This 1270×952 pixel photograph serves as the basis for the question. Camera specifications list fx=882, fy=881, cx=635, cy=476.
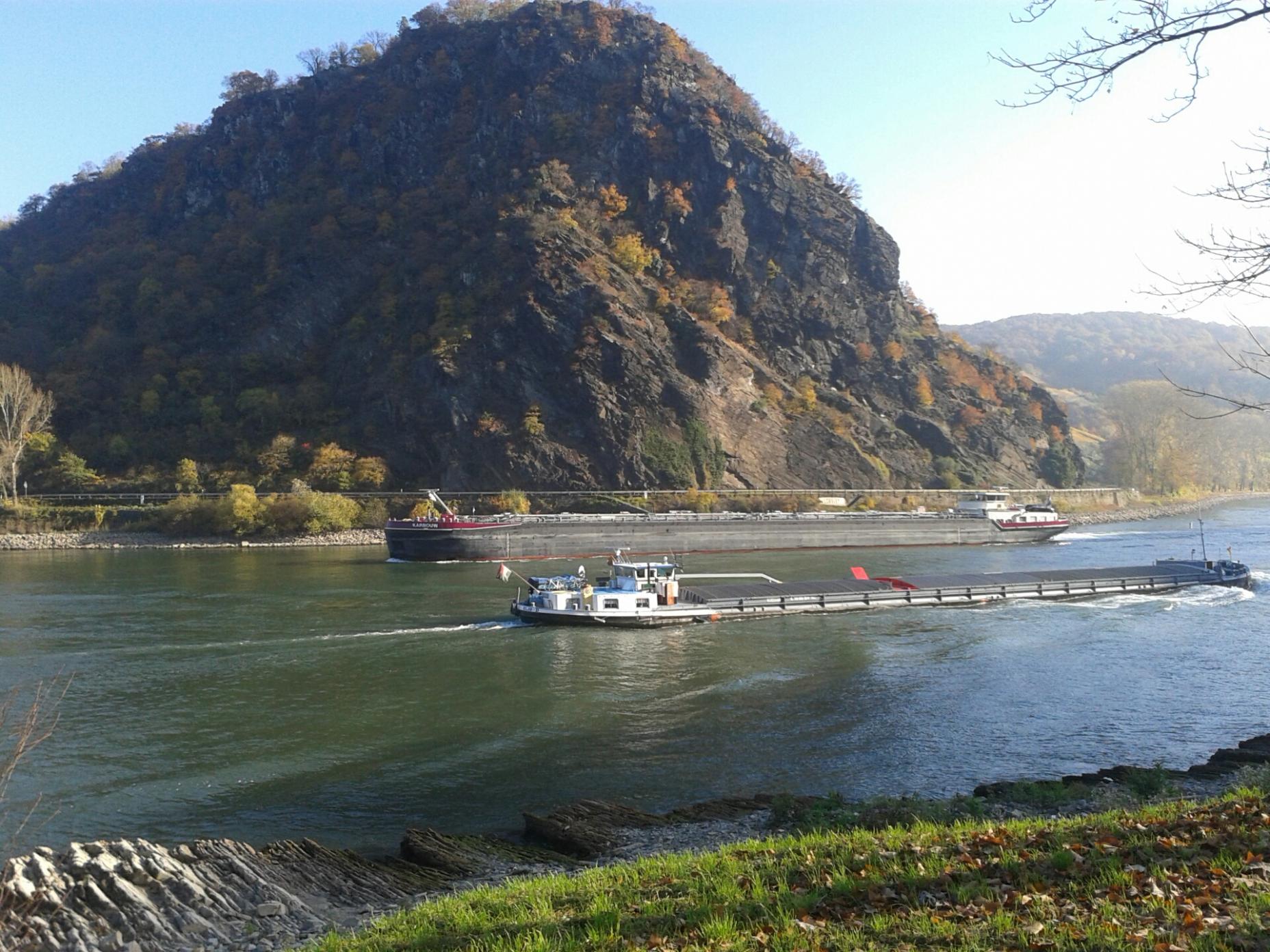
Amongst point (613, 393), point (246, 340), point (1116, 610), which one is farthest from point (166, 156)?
point (1116, 610)

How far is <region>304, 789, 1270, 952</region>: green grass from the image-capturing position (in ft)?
23.7

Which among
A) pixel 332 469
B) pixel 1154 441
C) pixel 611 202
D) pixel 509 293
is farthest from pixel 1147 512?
pixel 332 469

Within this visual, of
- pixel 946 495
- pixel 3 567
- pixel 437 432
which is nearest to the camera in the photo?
pixel 3 567

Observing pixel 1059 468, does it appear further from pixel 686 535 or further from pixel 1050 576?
pixel 1050 576

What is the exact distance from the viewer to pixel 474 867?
45.4 ft

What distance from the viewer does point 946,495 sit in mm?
103500

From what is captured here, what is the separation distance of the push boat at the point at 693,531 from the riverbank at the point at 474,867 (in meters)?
48.2

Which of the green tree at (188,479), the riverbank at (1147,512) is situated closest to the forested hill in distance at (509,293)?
the green tree at (188,479)

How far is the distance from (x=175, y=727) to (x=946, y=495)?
9393cm

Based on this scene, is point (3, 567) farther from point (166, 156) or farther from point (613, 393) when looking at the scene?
point (166, 156)

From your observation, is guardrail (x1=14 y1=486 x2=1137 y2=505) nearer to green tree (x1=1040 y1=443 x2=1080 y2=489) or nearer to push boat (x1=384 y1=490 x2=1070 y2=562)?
push boat (x1=384 y1=490 x2=1070 y2=562)

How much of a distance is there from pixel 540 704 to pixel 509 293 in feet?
257

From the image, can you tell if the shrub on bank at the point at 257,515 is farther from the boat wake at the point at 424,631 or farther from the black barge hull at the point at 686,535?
the boat wake at the point at 424,631

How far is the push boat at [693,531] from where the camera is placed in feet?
208
